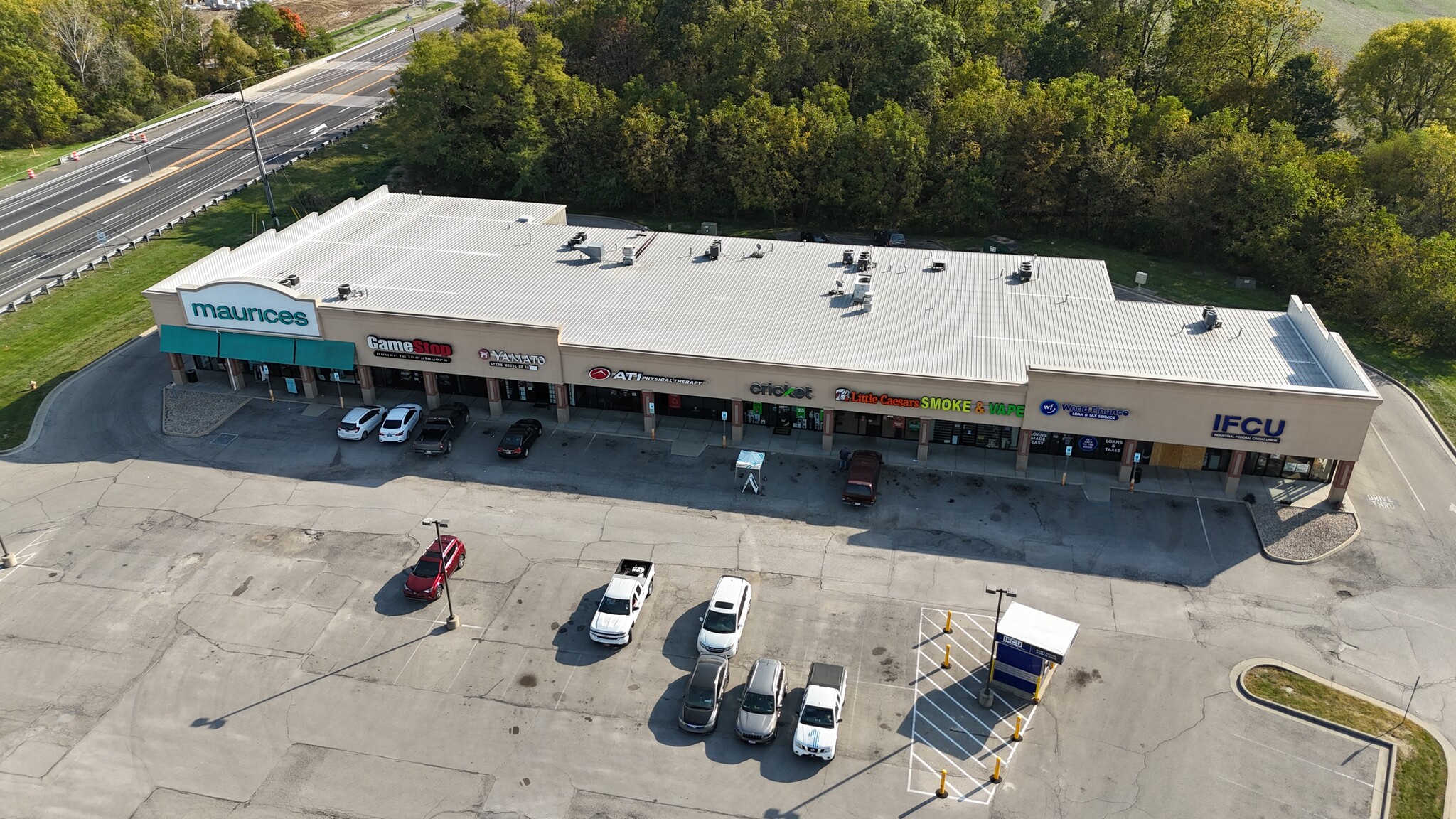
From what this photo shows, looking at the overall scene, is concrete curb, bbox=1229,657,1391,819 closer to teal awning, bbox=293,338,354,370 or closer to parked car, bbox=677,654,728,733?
parked car, bbox=677,654,728,733

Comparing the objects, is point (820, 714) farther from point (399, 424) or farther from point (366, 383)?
point (366, 383)

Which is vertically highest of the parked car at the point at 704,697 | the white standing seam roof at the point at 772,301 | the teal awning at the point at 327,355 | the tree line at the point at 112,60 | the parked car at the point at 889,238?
the tree line at the point at 112,60

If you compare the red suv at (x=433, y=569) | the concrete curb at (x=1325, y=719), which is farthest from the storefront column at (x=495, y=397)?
the concrete curb at (x=1325, y=719)

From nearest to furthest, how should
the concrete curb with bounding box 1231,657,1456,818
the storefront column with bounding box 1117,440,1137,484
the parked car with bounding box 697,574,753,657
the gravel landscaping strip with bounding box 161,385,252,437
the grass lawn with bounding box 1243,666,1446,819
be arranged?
the grass lawn with bounding box 1243,666,1446,819
the concrete curb with bounding box 1231,657,1456,818
the parked car with bounding box 697,574,753,657
the storefront column with bounding box 1117,440,1137,484
the gravel landscaping strip with bounding box 161,385,252,437

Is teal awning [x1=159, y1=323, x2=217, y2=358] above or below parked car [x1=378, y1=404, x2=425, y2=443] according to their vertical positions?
above

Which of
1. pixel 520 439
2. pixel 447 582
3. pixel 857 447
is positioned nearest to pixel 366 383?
pixel 520 439

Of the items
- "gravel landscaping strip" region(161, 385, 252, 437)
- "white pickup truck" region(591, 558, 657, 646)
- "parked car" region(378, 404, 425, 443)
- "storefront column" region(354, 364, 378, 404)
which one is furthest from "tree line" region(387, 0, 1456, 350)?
"white pickup truck" region(591, 558, 657, 646)

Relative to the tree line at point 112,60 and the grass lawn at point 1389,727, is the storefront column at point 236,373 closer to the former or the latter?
the grass lawn at point 1389,727
